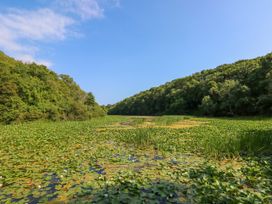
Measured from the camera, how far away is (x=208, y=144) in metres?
9.42

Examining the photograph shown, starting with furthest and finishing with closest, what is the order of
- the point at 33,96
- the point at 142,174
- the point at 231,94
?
the point at 231,94
the point at 33,96
the point at 142,174

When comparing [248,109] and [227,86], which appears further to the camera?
[227,86]

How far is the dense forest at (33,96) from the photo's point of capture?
24116 millimetres

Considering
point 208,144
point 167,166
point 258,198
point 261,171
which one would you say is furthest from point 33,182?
point 208,144

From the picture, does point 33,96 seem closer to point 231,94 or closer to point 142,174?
point 142,174

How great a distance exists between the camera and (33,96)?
26516 millimetres

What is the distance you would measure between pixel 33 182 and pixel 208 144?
6.11 m

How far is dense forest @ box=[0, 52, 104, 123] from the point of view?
79.1 feet

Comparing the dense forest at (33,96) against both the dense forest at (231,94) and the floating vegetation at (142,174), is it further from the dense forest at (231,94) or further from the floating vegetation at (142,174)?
the dense forest at (231,94)

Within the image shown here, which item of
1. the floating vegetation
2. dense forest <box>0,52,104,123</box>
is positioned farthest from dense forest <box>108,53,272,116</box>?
the floating vegetation

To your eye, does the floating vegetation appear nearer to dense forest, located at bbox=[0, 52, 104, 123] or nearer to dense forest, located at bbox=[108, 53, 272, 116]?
dense forest, located at bbox=[0, 52, 104, 123]

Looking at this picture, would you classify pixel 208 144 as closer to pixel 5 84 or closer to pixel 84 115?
pixel 5 84

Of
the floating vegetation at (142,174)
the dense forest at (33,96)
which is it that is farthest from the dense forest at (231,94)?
the floating vegetation at (142,174)

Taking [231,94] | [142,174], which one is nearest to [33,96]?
[142,174]
